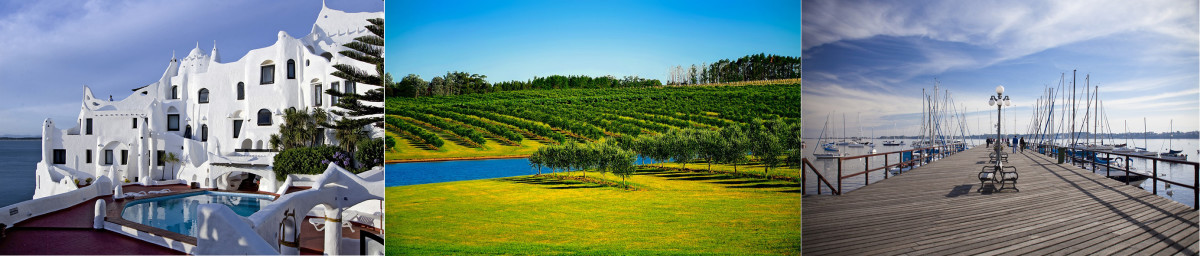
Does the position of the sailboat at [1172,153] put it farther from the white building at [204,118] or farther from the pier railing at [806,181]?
the white building at [204,118]

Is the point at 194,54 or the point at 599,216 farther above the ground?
the point at 194,54

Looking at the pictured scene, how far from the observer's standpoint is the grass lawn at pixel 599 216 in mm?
3848

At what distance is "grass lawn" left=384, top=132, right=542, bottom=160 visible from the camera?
14.7ft

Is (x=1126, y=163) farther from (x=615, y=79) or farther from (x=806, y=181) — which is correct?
(x=615, y=79)

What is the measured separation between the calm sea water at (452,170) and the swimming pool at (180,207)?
7.00 m

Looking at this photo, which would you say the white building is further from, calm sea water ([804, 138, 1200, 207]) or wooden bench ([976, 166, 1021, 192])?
wooden bench ([976, 166, 1021, 192])

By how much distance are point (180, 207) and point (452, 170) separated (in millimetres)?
11164

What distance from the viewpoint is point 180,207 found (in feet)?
39.3

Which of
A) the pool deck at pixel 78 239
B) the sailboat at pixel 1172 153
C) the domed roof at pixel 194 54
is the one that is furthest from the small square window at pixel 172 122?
the sailboat at pixel 1172 153

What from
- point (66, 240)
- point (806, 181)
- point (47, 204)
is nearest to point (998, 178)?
point (806, 181)

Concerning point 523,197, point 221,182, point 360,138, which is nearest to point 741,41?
point 523,197

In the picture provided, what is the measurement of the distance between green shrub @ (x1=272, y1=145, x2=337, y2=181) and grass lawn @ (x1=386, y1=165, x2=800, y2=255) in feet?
27.8

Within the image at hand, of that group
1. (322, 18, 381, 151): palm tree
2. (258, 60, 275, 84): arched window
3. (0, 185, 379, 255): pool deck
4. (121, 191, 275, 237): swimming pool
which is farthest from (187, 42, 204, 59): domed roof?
(0, 185, 379, 255): pool deck

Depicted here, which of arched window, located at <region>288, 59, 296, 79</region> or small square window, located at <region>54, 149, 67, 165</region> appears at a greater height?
arched window, located at <region>288, 59, 296, 79</region>
